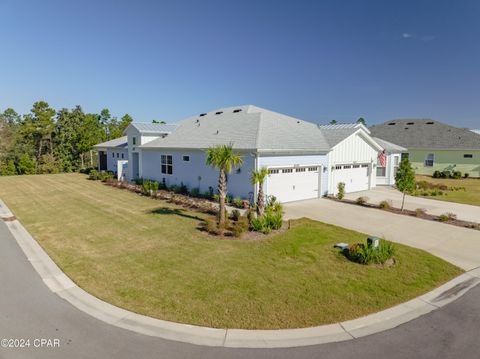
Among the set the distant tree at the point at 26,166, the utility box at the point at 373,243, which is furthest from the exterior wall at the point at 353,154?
the distant tree at the point at 26,166

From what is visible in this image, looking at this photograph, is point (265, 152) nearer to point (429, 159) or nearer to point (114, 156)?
point (114, 156)

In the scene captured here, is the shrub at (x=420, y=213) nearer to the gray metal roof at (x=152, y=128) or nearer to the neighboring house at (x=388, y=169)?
the neighboring house at (x=388, y=169)

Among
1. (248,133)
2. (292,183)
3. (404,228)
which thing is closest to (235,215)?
(292,183)

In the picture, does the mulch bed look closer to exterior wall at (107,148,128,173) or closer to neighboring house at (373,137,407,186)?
neighboring house at (373,137,407,186)

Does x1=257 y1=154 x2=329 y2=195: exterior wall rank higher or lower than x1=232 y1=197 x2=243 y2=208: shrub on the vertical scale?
higher

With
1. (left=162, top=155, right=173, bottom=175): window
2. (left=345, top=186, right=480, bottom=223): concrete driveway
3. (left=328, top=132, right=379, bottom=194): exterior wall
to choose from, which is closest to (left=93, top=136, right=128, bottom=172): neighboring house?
(left=162, top=155, right=173, bottom=175): window

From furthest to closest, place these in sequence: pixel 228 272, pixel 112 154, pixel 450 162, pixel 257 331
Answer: pixel 450 162
pixel 112 154
pixel 228 272
pixel 257 331

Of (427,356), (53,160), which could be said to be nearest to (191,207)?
(427,356)
